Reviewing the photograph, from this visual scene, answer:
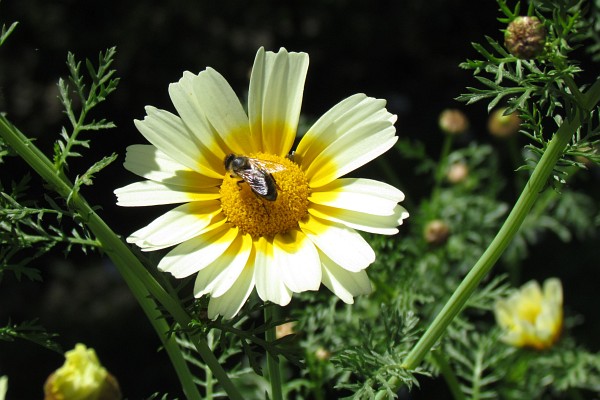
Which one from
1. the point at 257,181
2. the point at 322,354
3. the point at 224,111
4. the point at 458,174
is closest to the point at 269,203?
the point at 257,181

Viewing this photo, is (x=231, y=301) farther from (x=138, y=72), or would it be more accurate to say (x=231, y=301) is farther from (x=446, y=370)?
(x=138, y=72)

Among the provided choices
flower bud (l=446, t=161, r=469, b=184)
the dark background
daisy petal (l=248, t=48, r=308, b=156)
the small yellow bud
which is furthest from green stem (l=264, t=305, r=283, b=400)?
the dark background

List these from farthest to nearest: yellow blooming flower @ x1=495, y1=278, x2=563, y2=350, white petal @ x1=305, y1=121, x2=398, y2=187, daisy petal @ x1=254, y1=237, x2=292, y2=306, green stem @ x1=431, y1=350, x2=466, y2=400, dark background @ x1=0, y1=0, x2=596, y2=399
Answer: dark background @ x1=0, y1=0, x2=596, y2=399 < yellow blooming flower @ x1=495, y1=278, x2=563, y2=350 < green stem @ x1=431, y1=350, x2=466, y2=400 < white petal @ x1=305, y1=121, x2=398, y2=187 < daisy petal @ x1=254, y1=237, x2=292, y2=306

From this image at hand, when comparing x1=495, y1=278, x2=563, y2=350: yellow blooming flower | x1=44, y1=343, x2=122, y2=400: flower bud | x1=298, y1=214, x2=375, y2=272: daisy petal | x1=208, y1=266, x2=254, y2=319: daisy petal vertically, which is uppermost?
x1=298, y1=214, x2=375, y2=272: daisy petal

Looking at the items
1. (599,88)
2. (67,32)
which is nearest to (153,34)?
(67,32)

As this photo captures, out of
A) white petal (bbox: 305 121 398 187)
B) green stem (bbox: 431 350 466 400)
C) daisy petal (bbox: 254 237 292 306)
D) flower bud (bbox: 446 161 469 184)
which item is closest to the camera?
daisy petal (bbox: 254 237 292 306)

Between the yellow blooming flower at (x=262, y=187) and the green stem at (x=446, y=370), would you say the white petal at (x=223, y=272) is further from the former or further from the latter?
the green stem at (x=446, y=370)

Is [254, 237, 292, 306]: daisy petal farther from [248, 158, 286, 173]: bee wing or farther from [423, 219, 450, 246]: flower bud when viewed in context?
[423, 219, 450, 246]: flower bud
